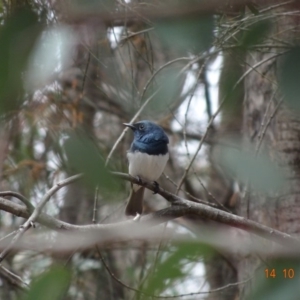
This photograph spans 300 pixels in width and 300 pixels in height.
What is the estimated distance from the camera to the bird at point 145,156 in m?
4.42

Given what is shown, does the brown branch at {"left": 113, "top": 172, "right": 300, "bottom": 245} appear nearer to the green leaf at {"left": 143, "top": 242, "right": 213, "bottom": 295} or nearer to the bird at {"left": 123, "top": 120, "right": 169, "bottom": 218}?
the bird at {"left": 123, "top": 120, "right": 169, "bottom": 218}

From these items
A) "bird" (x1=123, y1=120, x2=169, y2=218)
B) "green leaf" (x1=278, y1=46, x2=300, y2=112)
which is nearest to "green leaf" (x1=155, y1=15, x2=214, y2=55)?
"green leaf" (x1=278, y1=46, x2=300, y2=112)

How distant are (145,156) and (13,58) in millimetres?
3424

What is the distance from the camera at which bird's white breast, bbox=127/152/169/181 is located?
441 centimetres

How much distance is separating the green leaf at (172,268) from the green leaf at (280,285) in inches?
5.6

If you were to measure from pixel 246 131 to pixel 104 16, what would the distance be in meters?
3.81

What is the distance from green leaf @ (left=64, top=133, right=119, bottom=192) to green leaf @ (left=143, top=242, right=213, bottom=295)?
6.7 inches

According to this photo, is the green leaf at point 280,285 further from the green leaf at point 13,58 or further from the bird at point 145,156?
the bird at point 145,156

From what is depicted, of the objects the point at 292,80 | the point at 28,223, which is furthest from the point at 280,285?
the point at 28,223

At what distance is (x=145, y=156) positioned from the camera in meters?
4.47

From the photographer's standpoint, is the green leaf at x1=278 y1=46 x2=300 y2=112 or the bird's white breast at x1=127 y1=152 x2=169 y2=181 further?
the bird's white breast at x1=127 y1=152 x2=169 y2=181

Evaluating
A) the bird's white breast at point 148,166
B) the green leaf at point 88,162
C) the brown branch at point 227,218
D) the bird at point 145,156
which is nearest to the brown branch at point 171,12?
the green leaf at point 88,162

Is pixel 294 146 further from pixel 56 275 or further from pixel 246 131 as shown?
pixel 56 275

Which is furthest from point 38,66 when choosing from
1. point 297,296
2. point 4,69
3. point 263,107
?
point 263,107
